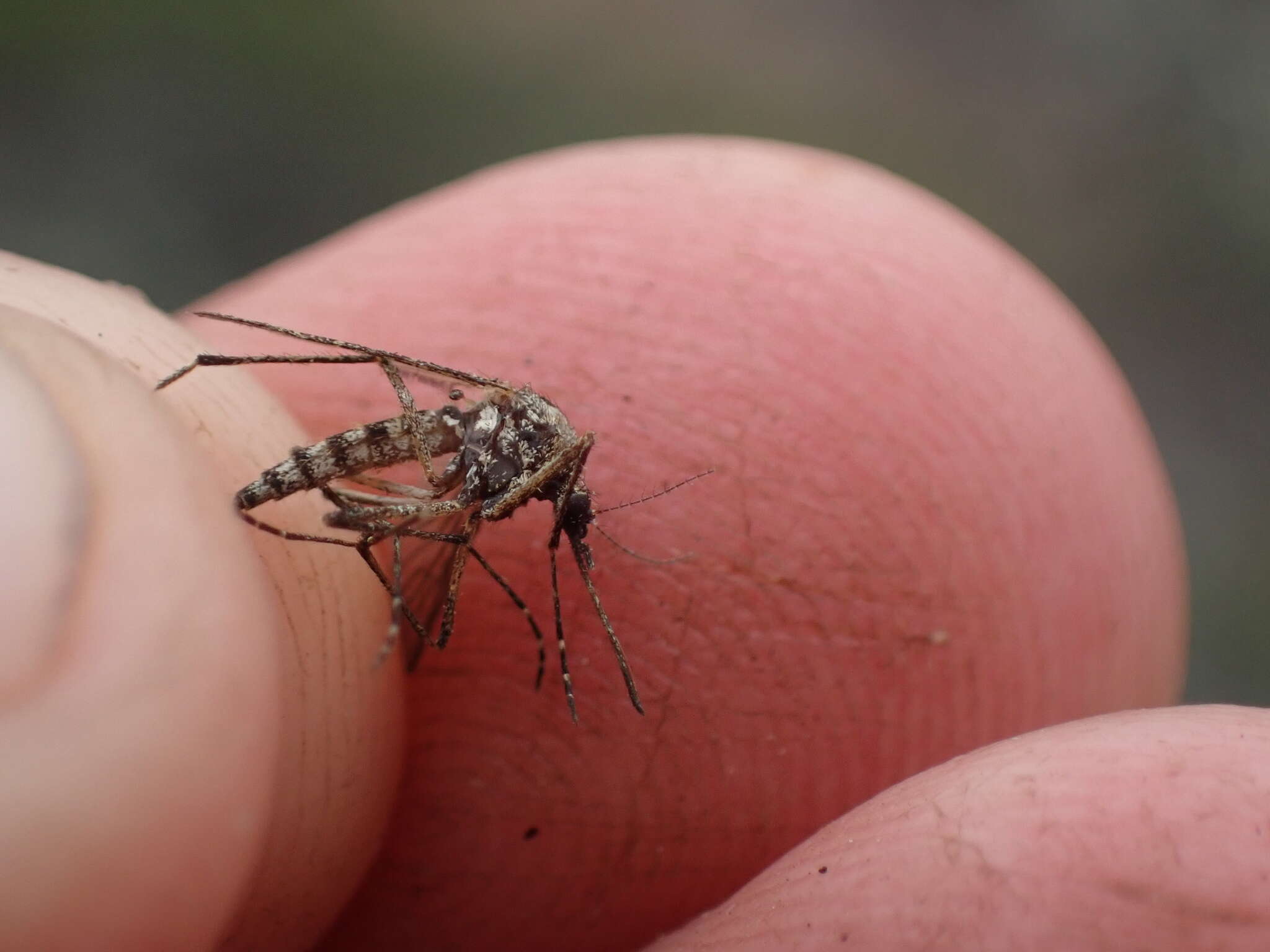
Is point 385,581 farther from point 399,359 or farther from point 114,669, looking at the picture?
point 114,669

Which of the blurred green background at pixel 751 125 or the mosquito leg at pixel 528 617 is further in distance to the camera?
the blurred green background at pixel 751 125

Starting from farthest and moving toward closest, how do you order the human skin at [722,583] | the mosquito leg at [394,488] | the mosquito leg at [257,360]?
the mosquito leg at [394,488]
the mosquito leg at [257,360]
the human skin at [722,583]

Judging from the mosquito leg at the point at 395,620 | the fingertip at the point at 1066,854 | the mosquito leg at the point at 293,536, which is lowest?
the fingertip at the point at 1066,854

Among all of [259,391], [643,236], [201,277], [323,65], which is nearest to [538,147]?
[323,65]

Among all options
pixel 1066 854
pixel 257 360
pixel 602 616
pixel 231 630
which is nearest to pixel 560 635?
pixel 602 616

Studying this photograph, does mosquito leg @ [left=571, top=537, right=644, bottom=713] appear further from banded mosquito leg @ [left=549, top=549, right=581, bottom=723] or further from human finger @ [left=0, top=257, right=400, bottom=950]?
human finger @ [left=0, top=257, right=400, bottom=950]

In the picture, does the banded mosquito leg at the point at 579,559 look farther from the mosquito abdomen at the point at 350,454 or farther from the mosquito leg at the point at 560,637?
the mosquito abdomen at the point at 350,454

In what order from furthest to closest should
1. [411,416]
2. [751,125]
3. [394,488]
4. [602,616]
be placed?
[751,125]
[394,488]
[411,416]
[602,616]

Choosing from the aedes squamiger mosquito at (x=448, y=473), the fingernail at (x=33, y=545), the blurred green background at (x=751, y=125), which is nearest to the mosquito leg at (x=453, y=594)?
the aedes squamiger mosquito at (x=448, y=473)
